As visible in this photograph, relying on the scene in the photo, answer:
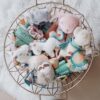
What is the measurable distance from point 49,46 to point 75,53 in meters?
0.08

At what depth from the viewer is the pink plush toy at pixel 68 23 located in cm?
84

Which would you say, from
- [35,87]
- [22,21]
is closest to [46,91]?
[35,87]

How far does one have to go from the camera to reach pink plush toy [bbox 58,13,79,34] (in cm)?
84

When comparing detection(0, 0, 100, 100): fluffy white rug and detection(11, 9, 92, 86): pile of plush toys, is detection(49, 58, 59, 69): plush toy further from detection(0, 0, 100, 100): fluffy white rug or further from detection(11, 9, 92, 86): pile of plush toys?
detection(0, 0, 100, 100): fluffy white rug

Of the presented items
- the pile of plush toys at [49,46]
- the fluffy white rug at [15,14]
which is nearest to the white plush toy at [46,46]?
the pile of plush toys at [49,46]

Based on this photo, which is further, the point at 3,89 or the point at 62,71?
the point at 3,89

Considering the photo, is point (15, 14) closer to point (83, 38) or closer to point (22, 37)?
point (22, 37)

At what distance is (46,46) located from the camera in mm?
868

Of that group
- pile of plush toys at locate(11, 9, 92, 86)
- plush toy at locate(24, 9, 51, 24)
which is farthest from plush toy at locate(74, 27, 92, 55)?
plush toy at locate(24, 9, 51, 24)

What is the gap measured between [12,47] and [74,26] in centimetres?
21

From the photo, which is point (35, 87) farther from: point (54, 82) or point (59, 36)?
A: point (59, 36)

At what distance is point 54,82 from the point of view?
3.09 ft

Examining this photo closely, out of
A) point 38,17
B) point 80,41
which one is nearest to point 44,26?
point 38,17

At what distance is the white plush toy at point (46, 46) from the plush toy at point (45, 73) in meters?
0.04
